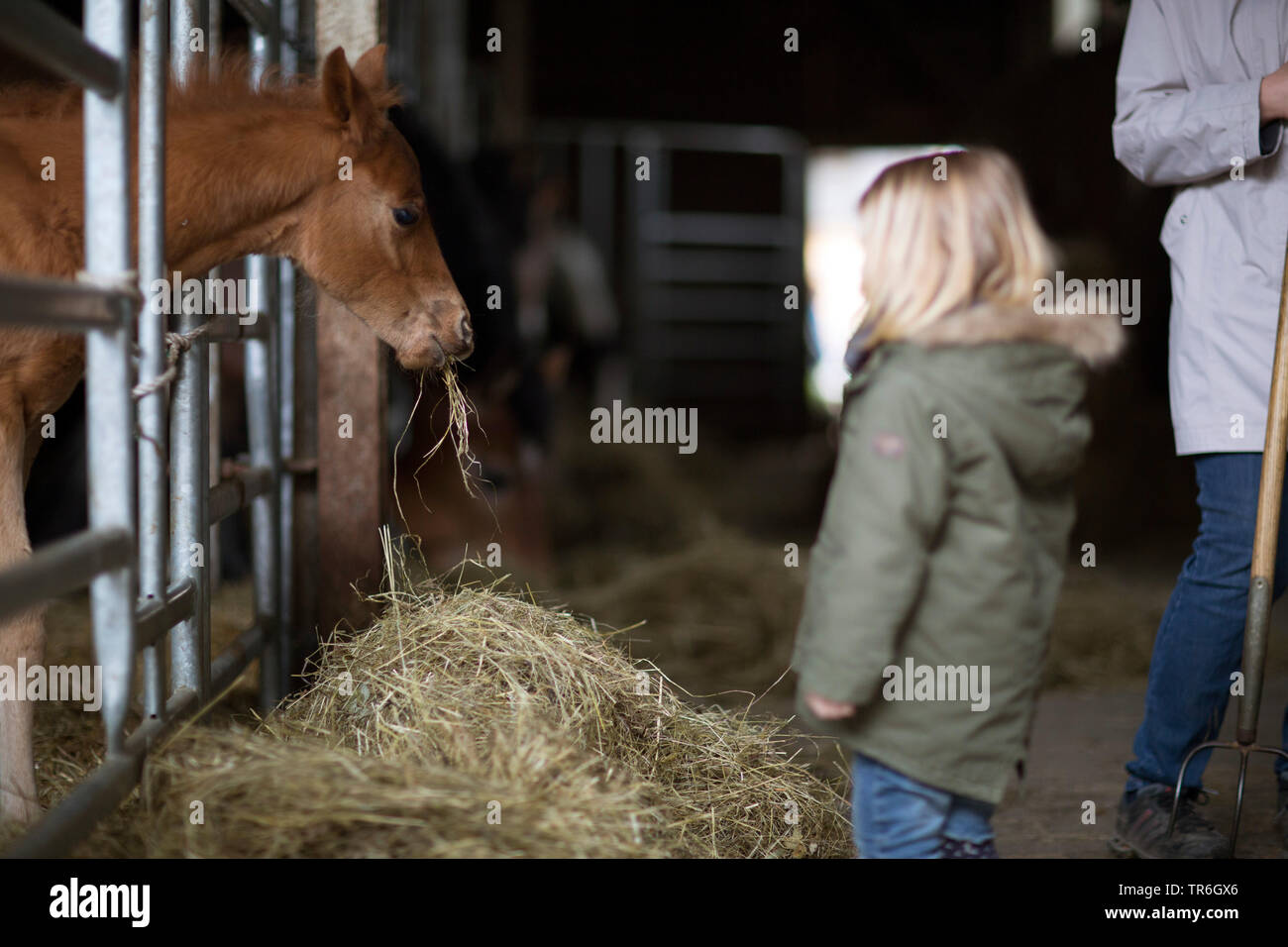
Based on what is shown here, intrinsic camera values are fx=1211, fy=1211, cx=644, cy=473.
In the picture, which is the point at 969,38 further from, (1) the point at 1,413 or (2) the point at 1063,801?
(1) the point at 1,413

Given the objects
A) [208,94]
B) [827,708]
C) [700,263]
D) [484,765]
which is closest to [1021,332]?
[827,708]

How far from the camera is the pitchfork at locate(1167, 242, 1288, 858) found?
2.20 meters

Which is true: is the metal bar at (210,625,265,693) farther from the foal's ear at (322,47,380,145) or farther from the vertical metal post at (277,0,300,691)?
the foal's ear at (322,47,380,145)

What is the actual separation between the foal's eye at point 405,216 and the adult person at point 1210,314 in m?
1.46

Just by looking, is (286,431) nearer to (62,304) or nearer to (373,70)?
(373,70)

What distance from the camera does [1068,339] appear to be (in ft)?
5.42

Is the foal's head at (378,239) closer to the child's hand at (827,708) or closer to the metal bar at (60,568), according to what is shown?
the metal bar at (60,568)

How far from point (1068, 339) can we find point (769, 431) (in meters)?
9.27

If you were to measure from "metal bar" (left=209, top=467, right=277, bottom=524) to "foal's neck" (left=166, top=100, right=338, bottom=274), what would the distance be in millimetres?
557

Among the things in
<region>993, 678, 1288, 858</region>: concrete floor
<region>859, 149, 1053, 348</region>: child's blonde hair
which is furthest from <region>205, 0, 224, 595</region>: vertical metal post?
<region>993, 678, 1288, 858</region>: concrete floor

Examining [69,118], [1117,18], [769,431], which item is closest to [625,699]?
[69,118]

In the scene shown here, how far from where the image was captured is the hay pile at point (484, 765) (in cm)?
169

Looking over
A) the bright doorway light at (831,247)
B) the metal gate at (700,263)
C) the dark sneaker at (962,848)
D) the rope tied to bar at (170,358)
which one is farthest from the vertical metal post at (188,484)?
the bright doorway light at (831,247)
